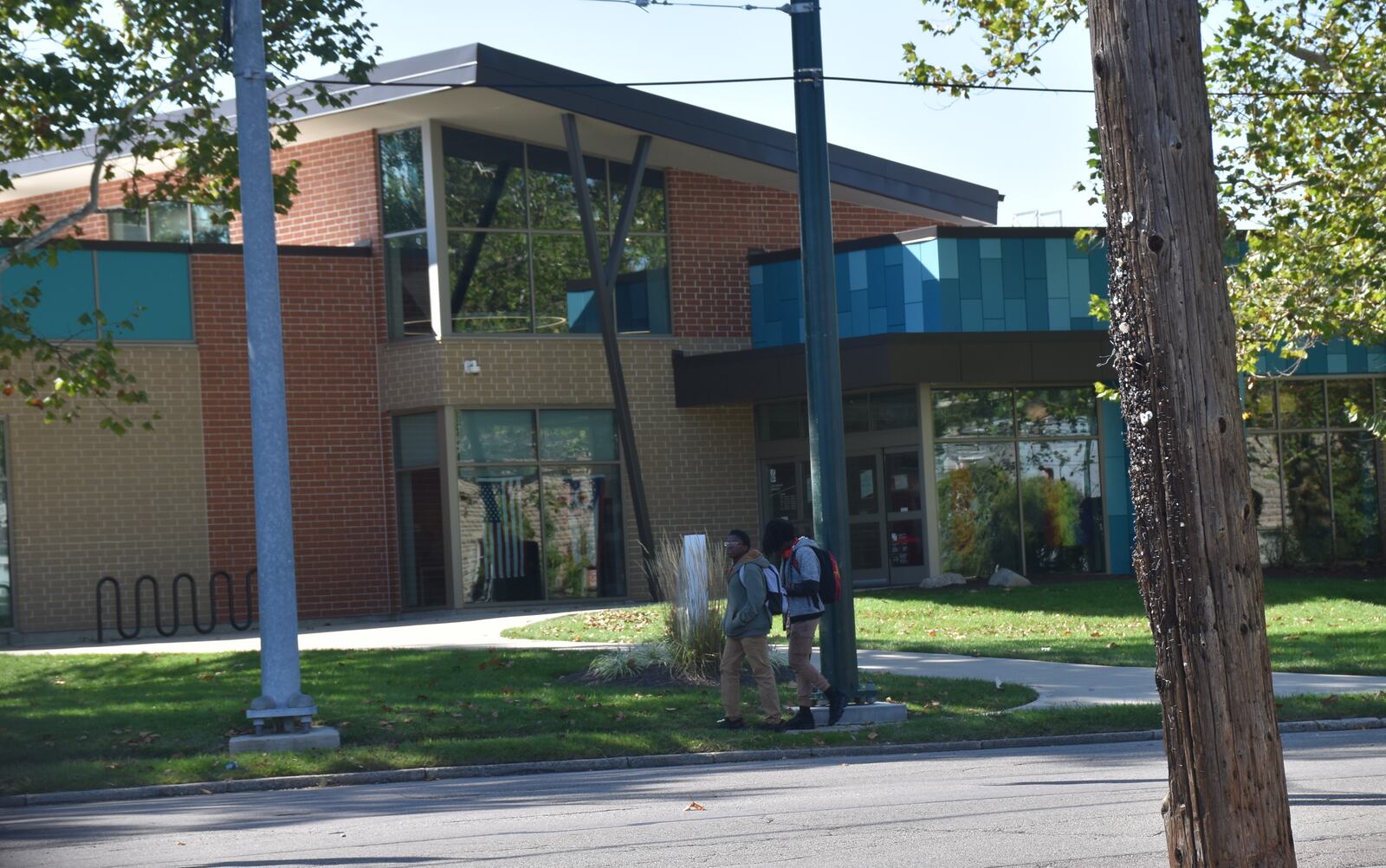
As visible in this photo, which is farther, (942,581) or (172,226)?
(172,226)

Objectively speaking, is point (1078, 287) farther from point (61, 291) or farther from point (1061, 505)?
point (61, 291)

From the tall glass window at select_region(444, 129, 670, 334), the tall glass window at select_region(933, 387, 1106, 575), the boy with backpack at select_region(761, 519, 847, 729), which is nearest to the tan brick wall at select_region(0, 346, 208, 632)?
the tall glass window at select_region(444, 129, 670, 334)

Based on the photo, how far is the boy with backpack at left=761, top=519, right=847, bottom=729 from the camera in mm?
12617

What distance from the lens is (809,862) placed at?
7.62m

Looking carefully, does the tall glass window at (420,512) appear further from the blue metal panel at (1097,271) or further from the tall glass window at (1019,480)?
the blue metal panel at (1097,271)

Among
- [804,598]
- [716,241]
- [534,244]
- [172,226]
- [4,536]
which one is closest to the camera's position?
[804,598]

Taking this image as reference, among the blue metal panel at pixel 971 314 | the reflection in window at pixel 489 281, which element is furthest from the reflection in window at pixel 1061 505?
the reflection in window at pixel 489 281

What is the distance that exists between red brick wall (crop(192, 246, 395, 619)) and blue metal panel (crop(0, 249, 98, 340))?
171 cm

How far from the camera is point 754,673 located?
13.0 m

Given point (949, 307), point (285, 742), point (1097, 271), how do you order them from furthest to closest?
point (1097, 271) < point (949, 307) < point (285, 742)

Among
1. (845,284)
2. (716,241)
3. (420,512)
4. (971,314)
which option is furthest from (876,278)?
(420,512)

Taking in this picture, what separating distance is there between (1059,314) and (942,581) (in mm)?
4561

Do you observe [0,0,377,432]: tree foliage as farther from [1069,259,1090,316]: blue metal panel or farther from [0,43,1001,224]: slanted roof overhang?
[1069,259,1090,316]: blue metal panel

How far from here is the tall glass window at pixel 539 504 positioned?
2631 centimetres
